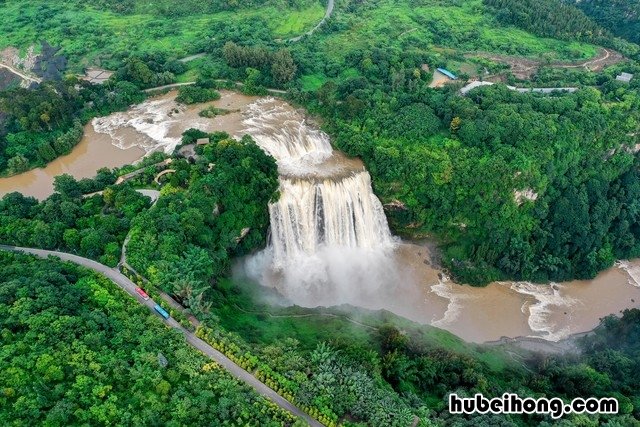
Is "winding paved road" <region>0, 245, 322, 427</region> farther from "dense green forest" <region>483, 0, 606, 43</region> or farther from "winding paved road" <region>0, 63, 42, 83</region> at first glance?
"dense green forest" <region>483, 0, 606, 43</region>

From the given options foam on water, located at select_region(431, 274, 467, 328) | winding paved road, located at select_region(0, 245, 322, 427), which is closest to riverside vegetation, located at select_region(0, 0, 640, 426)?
winding paved road, located at select_region(0, 245, 322, 427)

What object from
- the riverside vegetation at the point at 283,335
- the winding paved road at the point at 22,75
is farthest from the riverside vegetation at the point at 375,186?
the winding paved road at the point at 22,75

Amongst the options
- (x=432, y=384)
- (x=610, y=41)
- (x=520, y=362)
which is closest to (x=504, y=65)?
(x=610, y=41)

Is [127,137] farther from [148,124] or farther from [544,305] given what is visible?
[544,305]

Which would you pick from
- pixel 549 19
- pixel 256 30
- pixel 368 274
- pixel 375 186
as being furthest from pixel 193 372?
pixel 549 19

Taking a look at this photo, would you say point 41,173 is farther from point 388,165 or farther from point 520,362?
→ point 520,362

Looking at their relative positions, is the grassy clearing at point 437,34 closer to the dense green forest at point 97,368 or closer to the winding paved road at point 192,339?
the winding paved road at point 192,339
